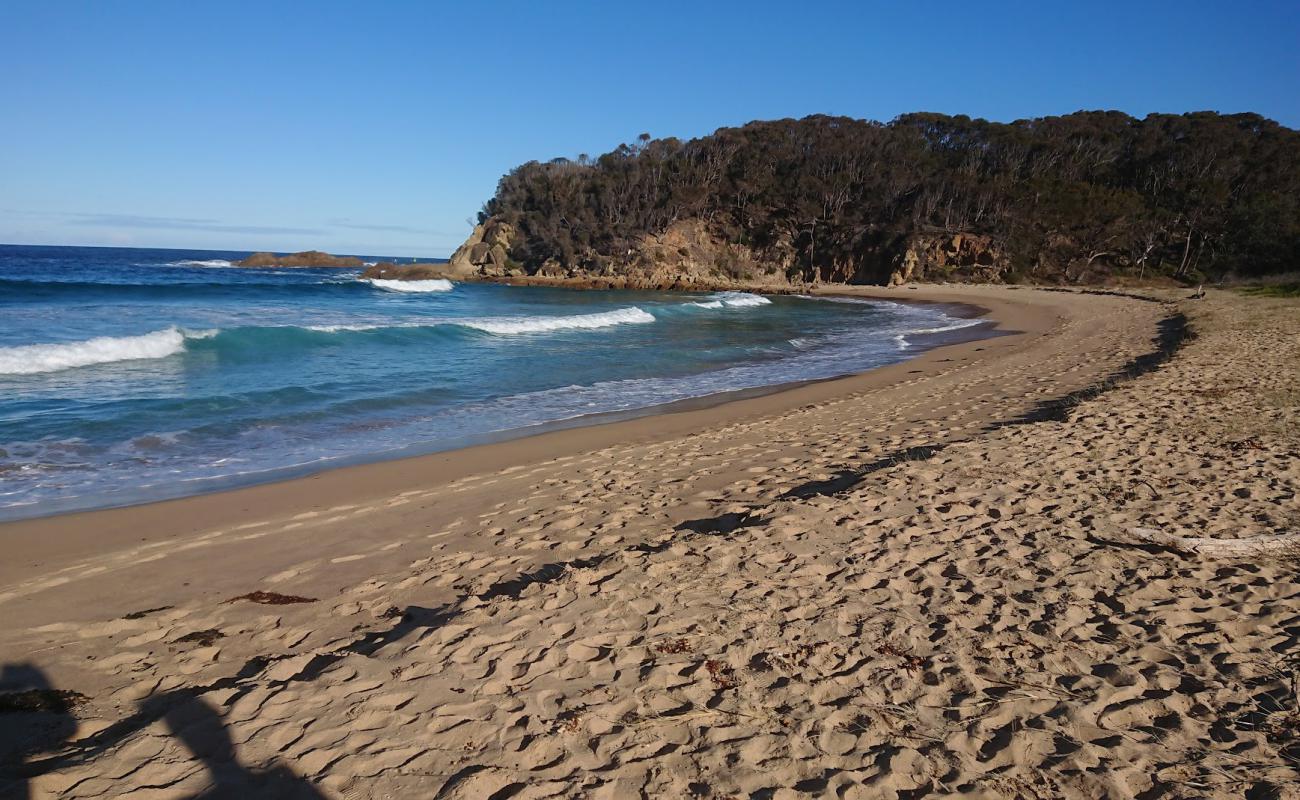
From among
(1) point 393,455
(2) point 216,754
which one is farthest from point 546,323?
(2) point 216,754

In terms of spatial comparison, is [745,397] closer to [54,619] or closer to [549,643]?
[549,643]

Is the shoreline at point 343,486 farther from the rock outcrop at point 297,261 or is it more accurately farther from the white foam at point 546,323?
the rock outcrop at point 297,261

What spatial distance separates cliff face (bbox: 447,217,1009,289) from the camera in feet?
185

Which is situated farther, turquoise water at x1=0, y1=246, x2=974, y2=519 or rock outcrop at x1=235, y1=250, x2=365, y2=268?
rock outcrop at x1=235, y1=250, x2=365, y2=268

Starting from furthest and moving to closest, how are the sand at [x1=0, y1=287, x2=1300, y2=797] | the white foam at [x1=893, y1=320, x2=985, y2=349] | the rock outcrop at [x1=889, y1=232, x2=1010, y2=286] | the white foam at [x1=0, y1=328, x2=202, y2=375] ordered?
the rock outcrop at [x1=889, y1=232, x2=1010, y2=286] → the white foam at [x1=893, y1=320, x2=985, y2=349] → the white foam at [x1=0, y1=328, x2=202, y2=375] → the sand at [x1=0, y1=287, x2=1300, y2=797]

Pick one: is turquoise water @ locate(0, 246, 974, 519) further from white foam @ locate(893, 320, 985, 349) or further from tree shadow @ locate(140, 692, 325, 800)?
tree shadow @ locate(140, 692, 325, 800)

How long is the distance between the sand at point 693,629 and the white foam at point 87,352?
1065 cm

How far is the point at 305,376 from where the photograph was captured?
14.4m

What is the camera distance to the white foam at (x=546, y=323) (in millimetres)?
25453

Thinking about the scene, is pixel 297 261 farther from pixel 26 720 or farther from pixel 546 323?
pixel 26 720

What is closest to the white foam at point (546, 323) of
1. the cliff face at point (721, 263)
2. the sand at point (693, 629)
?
the sand at point (693, 629)

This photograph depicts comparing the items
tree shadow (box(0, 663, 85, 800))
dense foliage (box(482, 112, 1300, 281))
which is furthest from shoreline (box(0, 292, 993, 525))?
dense foliage (box(482, 112, 1300, 281))

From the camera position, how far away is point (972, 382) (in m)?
12.5

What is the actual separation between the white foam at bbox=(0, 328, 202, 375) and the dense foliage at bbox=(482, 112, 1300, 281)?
50341 mm
